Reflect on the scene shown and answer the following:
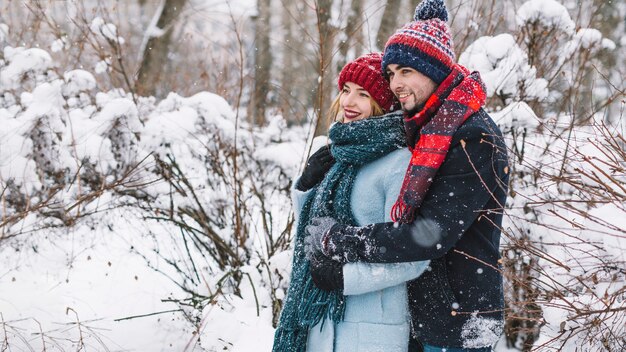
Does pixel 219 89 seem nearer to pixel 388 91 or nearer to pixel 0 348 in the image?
pixel 0 348

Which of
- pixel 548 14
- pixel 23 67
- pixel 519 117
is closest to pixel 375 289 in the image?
pixel 519 117

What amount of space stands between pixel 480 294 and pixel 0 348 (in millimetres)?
3069

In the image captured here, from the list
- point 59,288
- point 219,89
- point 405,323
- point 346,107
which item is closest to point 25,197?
point 59,288

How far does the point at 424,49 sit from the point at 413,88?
141 mm

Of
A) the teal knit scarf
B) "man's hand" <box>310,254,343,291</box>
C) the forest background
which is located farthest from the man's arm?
the forest background

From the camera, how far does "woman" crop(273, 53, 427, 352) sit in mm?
1899

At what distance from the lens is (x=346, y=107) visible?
217cm

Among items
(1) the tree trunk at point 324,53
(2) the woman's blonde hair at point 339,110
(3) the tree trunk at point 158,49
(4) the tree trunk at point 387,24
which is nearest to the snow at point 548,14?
(4) the tree trunk at point 387,24

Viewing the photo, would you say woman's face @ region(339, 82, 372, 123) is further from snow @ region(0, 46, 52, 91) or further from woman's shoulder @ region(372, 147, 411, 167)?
snow @ region(0, 46, 52, 91)

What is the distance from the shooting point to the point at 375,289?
1.85 metres

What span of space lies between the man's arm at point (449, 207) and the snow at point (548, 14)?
2.35 metres

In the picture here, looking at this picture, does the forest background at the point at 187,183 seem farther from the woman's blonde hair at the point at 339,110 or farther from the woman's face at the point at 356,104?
the woman's face at the point at 356,104

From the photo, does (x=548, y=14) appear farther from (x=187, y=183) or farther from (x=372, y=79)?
(x=187, y=183)

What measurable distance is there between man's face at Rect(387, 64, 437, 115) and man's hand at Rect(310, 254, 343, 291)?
619 mm
